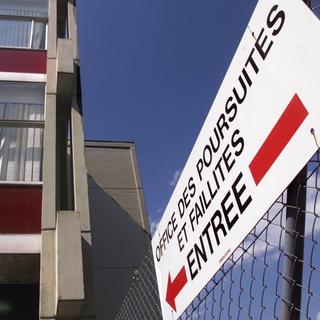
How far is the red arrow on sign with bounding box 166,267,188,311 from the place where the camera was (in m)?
→ 2.52

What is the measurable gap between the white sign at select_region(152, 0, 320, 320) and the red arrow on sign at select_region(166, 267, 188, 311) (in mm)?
10

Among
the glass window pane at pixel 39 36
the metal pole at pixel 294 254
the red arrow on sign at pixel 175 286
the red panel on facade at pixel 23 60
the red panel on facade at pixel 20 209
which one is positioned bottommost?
the metal pole at pixel 294 254

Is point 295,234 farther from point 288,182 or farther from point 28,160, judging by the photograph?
point 28,160

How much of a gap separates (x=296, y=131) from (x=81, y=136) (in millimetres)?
5628

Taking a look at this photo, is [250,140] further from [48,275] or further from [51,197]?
[51,197]

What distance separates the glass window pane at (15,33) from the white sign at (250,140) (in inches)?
268

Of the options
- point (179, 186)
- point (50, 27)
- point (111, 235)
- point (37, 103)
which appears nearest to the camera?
point (179, 186)

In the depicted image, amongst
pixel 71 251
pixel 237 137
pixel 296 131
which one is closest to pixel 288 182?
pixel 296 131

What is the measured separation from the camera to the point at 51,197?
236 inches

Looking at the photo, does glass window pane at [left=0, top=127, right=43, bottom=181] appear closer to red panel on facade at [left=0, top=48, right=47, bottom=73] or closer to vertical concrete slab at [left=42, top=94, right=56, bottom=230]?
vertical concrete slab at [left=42, top=94, right=56, bottom=230]

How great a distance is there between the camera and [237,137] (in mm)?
1911

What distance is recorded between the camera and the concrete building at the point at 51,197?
539 centimetres

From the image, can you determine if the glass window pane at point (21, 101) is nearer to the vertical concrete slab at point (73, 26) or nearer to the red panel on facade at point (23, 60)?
the red panel on facade at point (23, 60)

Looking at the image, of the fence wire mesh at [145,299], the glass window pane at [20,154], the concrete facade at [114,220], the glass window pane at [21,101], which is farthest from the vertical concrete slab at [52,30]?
the fence wire mesh at [145,299]
